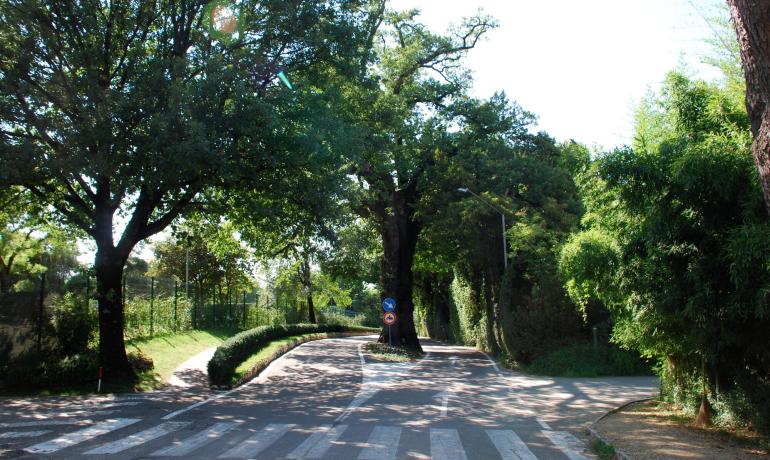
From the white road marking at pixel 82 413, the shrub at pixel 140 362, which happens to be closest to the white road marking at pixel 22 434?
the white road marking at pixel 82 413

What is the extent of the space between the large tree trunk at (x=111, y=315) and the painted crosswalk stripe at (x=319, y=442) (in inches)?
363

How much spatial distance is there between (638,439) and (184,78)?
12925mm

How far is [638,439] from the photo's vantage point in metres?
10.0

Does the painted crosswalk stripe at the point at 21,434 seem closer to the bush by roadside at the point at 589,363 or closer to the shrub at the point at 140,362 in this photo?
the shrub at the point at 140,362

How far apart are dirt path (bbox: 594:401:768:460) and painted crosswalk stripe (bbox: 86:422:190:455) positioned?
776 cm

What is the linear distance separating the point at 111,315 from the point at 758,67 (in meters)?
17.6

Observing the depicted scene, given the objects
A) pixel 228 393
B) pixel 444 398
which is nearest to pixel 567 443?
pixel 444 398

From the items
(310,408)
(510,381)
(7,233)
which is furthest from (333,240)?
(7,233)

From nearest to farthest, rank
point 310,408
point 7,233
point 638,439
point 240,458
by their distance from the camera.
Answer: point 240,458 → point 638,439 → point 310,408 → point 7,233

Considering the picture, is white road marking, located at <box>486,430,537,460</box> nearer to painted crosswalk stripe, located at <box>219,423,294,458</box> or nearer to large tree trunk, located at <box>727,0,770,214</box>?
painted crosswalk stripe, located at <box>219,423,294,458</box>

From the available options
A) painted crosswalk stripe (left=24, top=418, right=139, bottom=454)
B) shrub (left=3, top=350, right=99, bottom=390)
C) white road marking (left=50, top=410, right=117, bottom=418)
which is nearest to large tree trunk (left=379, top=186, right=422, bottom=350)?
shrub (left=3, top=350, right=99, bottom=390)

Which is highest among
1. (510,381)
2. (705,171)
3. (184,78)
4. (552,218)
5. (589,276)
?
(184,78)

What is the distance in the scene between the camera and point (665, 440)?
9.91 m

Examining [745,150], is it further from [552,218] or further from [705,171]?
[552,218]
